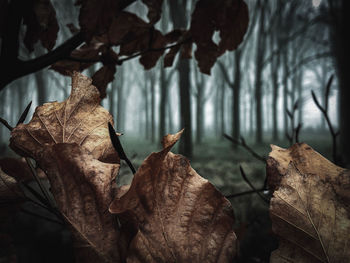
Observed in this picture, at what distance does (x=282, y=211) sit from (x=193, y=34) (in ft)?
0.95

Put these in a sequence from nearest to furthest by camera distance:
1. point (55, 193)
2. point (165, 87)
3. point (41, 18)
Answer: point (55, 193) → point (41, 18) → point (165, 87)

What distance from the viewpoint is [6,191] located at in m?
0.18

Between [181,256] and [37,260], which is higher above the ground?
[181,256]

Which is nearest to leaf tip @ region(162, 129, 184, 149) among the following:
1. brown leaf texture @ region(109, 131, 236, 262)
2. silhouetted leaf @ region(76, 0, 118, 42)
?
brown leaf texture @ region(109, 131, 236, 262)

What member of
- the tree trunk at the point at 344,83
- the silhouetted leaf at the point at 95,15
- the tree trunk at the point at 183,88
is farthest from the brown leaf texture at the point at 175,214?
the tree trunk at the point at 183,88

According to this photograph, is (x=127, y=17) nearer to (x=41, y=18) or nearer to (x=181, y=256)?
(x=41, y=18)

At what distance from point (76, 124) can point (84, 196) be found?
0.08 m

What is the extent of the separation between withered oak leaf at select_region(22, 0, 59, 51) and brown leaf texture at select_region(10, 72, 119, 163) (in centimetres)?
16

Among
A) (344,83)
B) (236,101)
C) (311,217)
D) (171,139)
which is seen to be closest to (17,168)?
(171,139)

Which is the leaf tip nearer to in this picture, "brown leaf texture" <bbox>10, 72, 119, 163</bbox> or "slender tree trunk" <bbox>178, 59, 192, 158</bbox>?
"brown leaf texture" <bbox>10, 72, 119, 163</bbox>

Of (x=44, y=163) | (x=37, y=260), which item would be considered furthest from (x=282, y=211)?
(x=37, y=260)

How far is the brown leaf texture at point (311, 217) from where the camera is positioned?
0.16 meters

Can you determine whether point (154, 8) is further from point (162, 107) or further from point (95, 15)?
point (162, 107)

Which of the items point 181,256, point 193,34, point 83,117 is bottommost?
point 181,256
